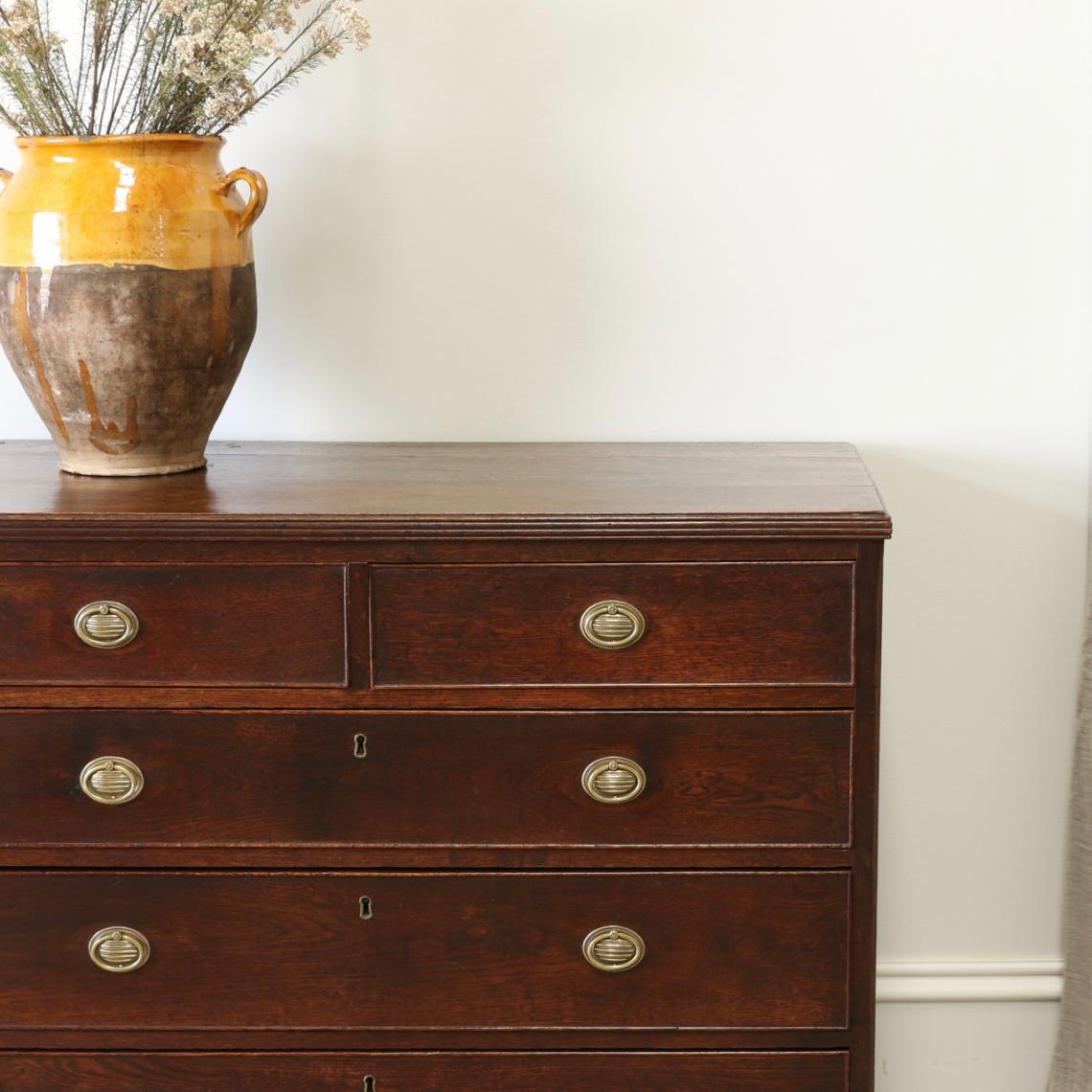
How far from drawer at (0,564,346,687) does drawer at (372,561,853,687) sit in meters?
0.07

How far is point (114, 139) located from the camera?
1533 mm

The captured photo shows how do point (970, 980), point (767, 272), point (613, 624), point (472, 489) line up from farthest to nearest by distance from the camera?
point (970, 980) → point (767, 272) → point (472, 489) → point (613, 624)

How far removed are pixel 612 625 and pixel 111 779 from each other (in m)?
0.54

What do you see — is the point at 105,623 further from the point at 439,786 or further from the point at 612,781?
the point at 612,781

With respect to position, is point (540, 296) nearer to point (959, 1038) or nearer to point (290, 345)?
point (290, 345)

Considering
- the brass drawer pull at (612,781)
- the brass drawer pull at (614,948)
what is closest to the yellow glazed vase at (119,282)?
the brass drawer pull at (612,781)

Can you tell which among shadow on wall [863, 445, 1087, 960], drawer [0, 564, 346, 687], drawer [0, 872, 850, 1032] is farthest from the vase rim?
shadow on wall [863, 445, 1087, 960]

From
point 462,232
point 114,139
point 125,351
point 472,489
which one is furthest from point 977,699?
point 114,139

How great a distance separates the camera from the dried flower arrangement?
1510mm

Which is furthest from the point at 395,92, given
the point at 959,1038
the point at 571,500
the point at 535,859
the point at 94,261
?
the point at 959,1038

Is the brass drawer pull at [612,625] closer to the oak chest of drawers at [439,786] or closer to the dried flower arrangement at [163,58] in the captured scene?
the oak chest of drawers at [439,786]

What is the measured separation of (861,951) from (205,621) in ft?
2.49

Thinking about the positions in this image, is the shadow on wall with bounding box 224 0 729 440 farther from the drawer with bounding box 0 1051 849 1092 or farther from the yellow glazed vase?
the drawer with bounding box 0 1051 849 1092

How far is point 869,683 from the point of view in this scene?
4.74 feet
